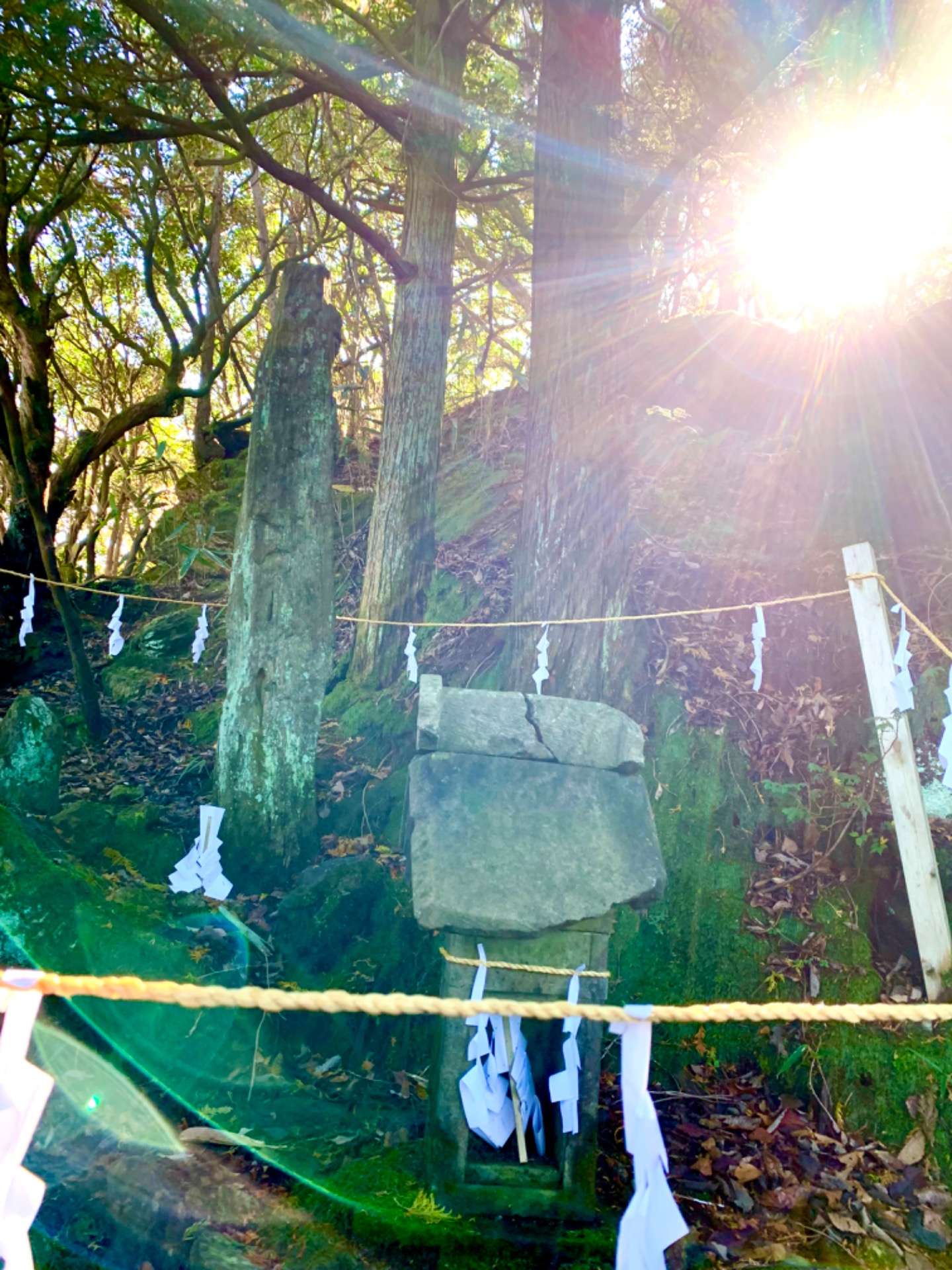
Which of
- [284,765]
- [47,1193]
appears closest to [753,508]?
[284,765]

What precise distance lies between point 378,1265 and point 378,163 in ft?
38.3

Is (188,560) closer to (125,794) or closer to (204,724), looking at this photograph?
(204,724)

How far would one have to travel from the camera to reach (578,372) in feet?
17.9

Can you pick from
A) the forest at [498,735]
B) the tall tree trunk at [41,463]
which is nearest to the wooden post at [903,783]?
the forest at [498,735]

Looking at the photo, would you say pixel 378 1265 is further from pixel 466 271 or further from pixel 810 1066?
pixel 466 271

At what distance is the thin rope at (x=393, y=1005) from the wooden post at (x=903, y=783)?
188 cm

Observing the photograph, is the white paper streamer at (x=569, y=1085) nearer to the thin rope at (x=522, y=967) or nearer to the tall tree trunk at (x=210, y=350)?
the thin rope at (x=522, y=967)

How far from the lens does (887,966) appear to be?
13.9 feet

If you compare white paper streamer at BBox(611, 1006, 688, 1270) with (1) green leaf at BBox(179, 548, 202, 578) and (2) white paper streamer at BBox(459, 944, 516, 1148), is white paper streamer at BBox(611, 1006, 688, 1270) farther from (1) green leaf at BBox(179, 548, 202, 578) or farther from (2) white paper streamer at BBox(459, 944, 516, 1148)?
(1) green leaf at BBox(179, 548, 202, 578)

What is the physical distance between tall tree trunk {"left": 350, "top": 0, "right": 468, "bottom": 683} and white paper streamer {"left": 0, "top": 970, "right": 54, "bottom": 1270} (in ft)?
16.8

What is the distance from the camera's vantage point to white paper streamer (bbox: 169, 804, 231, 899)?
445 centimetres

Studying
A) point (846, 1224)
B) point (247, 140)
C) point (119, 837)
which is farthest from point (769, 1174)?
point (247, 140)

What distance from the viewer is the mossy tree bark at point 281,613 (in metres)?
5.02

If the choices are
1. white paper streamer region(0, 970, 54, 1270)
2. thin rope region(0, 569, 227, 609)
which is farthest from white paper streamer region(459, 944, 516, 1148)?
thin rope region(0, 569, 227, 609)
